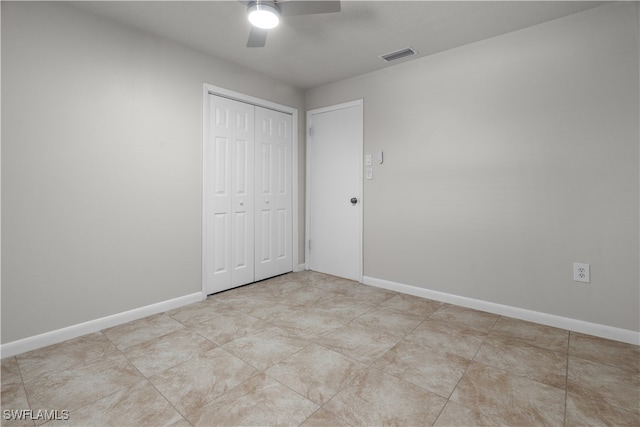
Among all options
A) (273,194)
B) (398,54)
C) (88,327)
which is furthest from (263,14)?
(88,327)

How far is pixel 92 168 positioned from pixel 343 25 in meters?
2.22

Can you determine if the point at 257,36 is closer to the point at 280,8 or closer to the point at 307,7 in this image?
the point at 280,8

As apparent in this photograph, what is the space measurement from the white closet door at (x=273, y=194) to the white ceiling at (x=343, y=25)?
0.78 m

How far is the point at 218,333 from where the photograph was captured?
2.29 meters

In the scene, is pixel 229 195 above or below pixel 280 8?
below

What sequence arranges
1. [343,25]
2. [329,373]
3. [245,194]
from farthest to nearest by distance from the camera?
[245,194]
[343,25]
[329,373]

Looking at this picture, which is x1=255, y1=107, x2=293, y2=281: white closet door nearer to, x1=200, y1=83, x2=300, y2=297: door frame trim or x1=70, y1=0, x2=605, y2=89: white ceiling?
x1=200, y1=83, x2=300, y2=297: door frame trim

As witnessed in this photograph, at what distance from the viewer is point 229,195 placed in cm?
325

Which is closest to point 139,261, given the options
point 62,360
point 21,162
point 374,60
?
point 62,360

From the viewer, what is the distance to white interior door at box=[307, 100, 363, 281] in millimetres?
3602

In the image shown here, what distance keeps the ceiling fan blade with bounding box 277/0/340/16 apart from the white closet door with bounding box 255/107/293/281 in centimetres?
167

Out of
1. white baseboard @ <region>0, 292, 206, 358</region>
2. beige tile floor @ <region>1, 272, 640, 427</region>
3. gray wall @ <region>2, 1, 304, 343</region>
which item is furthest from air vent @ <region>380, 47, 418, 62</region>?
white baseboard @ <region>0, 292, 206, 358</region>

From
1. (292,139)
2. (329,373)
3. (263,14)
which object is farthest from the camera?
(292,139)

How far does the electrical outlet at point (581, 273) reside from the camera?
229 cm
